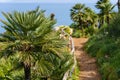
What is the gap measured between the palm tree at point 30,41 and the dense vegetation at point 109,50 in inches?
188

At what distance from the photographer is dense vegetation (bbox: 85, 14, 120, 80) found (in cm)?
2219

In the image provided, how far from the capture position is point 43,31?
58.1 feet

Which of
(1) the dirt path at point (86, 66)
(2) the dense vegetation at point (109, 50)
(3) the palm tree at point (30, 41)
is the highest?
(3) the palm tree at point (30, 41)

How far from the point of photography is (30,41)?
1744cm

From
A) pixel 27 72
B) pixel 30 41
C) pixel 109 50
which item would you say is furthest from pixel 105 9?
pixel 30 41

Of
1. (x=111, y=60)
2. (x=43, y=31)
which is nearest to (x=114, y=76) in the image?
(x=111, y=60)


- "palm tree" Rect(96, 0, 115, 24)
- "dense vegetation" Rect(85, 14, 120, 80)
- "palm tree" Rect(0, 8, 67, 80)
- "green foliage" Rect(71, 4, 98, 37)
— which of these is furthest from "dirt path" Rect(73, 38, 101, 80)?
"palm tree" Rect(96, 0, 115, 24)

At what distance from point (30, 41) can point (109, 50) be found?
1114 cm

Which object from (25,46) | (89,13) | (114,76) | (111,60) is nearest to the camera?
(25,46)

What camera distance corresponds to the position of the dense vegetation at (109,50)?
2219cm

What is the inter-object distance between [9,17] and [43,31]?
5.33 ft

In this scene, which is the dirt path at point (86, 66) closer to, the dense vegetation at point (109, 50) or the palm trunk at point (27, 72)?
the dense vegetation at point (109, 50)

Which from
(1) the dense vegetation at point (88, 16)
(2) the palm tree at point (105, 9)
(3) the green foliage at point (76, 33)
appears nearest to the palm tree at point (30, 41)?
(3) the green foliage at point (76, 33)

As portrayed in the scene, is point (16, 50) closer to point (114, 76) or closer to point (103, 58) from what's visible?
point (114, 76)
